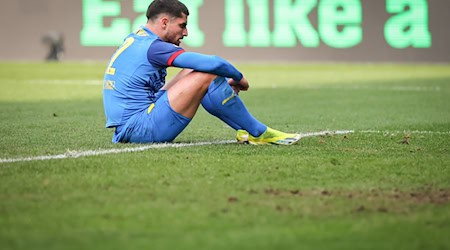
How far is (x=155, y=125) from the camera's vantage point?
667cm

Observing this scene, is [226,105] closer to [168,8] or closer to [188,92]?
[188,92]

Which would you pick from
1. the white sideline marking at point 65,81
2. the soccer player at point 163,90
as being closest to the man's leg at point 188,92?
the soccer player at point 163,90

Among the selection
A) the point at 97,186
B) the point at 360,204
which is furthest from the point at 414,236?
the point at 97,186

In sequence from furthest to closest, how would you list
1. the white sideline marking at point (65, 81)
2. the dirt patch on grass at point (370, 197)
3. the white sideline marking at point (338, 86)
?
the white sideline marking at point (65, 81), the white sideline marking at point (338, 86), the dirt patch on grass at point (370, 197)

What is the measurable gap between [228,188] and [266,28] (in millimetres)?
17757

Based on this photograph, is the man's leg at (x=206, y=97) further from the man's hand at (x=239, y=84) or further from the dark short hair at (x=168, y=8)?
the dark short hair at (x=168, y=8)

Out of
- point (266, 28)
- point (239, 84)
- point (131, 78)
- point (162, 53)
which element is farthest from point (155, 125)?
point (266, 28)

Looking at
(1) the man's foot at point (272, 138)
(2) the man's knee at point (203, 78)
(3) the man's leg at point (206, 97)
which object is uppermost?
(2) the man's knee at point (203, 78)

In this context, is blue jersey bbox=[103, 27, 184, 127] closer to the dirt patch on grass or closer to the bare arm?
the bare arm

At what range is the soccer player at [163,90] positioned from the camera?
6492mm


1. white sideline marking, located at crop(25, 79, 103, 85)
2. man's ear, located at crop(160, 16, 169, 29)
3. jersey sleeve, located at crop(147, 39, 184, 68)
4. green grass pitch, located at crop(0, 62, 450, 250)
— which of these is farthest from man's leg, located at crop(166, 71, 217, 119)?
white sideline marking, located at crop(25, 79, 103, 85)

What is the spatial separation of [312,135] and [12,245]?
Answer: 4.29m

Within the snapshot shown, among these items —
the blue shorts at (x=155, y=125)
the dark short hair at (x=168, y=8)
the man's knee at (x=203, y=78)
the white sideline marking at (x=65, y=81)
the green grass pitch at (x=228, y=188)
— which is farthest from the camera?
the white sideline marking at (x=65, y=81)

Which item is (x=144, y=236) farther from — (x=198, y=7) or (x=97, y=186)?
(x=198, y=7)
